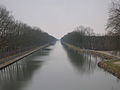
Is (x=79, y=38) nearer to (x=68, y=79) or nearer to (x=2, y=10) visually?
(x=2, y=10)

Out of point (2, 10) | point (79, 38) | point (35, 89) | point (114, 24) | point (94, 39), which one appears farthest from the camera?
point (79, 38)

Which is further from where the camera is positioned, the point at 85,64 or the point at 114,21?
the point at 85,64

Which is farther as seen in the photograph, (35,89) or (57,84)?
(57,84)

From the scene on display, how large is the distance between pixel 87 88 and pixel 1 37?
2167cm

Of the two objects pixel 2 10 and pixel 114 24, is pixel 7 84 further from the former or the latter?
pixel 2 10

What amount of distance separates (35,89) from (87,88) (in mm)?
4387

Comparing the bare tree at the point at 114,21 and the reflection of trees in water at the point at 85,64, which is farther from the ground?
the bare tree at the point at 114,21

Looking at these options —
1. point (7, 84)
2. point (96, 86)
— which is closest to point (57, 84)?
point (96, 86)

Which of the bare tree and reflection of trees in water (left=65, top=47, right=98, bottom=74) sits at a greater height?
the bare tree

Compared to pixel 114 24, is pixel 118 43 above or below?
below

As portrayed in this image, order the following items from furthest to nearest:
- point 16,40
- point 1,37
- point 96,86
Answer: point 16,40 < point 1,37 < point 96,86

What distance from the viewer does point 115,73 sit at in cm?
2005

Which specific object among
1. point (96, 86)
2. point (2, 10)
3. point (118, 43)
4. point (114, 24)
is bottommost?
point (96, 86)


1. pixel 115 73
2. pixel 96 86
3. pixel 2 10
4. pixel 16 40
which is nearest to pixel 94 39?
pixel 16 40
